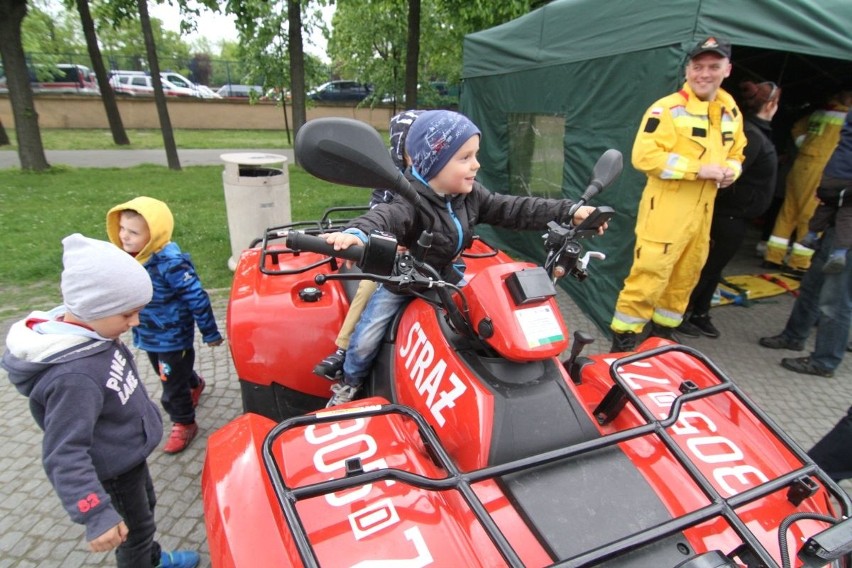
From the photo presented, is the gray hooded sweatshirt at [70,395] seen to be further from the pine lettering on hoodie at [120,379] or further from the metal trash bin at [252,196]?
the metal trash bin at [252,196]

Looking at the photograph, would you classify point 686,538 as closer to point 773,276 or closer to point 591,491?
point 591,491

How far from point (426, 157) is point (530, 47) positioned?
183 inches

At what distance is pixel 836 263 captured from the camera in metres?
3.71

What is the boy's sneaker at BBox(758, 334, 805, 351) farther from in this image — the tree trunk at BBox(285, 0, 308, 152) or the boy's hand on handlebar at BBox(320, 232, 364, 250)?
the tree trunk at BBox(285, 0, 308, 152)

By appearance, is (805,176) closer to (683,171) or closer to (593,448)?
(683,171)

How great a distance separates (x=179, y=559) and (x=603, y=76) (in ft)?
16.0

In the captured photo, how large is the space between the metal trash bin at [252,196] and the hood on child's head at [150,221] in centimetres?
305

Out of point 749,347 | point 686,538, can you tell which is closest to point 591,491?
point 686,538

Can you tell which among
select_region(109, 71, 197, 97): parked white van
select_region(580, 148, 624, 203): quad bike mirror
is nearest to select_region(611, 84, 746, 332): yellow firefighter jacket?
select_region(580, 148, 624, 203): quad bike mirror

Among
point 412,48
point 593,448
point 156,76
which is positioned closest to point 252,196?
point 593,448

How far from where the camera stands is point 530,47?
231 inches

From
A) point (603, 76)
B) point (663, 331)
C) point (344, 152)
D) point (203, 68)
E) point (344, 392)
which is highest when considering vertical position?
point (203, 68)

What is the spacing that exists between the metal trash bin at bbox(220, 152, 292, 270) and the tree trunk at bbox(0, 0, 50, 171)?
8244 mm

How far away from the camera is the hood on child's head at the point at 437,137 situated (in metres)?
1.92
